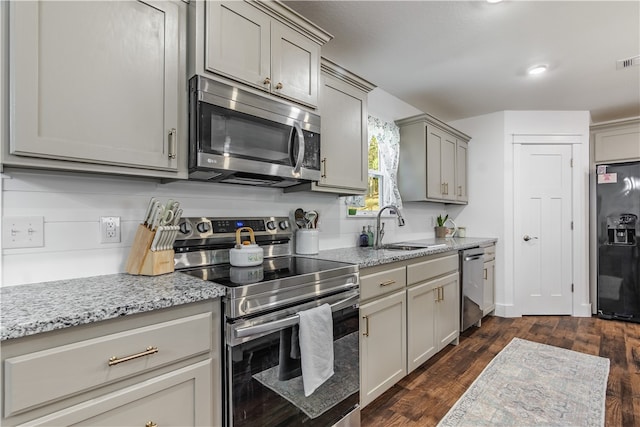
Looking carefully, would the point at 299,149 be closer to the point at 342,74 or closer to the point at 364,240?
the point at 342,74

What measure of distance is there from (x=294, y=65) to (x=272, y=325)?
1405 mm

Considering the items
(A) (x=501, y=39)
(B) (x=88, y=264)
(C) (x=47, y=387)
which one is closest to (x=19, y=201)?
(B) (x=88, y=264)

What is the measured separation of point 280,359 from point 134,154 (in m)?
1.04

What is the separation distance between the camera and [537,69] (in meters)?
2.85

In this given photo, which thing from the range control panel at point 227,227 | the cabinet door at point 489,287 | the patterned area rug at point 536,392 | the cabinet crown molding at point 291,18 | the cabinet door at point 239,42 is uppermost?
the cabinet crown molding at point 291,18

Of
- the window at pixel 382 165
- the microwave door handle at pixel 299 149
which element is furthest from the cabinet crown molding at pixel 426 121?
the microwave door handle at pixel 299 149

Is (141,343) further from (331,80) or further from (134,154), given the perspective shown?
(331,80)

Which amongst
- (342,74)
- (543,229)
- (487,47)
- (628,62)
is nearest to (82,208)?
(342,74)

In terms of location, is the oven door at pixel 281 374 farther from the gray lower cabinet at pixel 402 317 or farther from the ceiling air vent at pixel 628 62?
the ceiling air vent at pixel 628 62

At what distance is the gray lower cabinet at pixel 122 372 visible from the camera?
0.85m

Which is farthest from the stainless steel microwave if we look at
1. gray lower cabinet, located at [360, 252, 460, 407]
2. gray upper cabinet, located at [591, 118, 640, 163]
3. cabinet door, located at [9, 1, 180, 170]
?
gray upper cabinet, located at [591, 118, 640, 163]

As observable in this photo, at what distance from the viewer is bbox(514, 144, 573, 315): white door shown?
3.93 metres

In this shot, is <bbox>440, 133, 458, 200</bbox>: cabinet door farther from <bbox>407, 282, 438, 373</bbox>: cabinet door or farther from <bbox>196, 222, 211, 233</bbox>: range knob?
<bbox>196, 222, 211, 233</bbox>: range knob

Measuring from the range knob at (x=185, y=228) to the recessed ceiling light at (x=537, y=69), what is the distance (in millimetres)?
3062
